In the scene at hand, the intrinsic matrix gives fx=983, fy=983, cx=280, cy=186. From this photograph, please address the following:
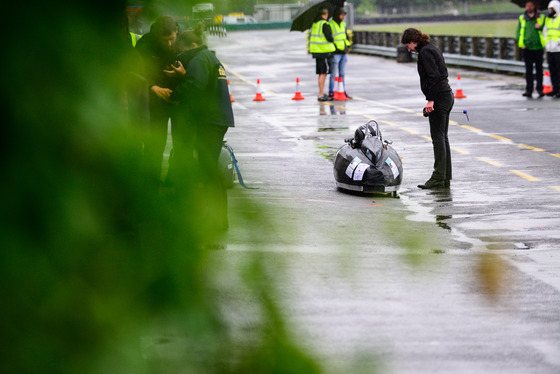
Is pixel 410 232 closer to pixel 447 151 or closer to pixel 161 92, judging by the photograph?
pixel 161 92

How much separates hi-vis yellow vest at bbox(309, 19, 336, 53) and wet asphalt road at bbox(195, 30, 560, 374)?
4.14 ft

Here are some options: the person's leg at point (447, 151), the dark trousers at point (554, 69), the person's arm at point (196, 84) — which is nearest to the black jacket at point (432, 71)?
the person's leg at point (447, 151)

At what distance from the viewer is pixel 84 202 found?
1.40 metres

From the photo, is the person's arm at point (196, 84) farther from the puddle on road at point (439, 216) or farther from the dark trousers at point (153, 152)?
the puddle on road at point (439, 216)

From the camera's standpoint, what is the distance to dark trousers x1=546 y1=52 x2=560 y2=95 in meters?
20.5

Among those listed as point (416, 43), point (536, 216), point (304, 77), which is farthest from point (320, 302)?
point (304, 77)

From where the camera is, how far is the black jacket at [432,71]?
37.2 feet

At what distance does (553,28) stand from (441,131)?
983 cm

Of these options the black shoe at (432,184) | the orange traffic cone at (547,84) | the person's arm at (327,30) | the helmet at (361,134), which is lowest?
the black shoe at (432,184)

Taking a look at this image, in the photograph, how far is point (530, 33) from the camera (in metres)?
20.8

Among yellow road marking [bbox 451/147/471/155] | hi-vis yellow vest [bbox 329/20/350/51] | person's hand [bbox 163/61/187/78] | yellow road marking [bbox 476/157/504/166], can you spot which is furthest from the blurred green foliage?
hi-vis yellow vest [bbox 329/20/350/51]

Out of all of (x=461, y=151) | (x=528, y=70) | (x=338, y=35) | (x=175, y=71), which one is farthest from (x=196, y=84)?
(x=528, y=70)

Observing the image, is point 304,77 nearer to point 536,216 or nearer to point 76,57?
point 536,216

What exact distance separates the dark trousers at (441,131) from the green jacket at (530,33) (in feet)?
32.4
